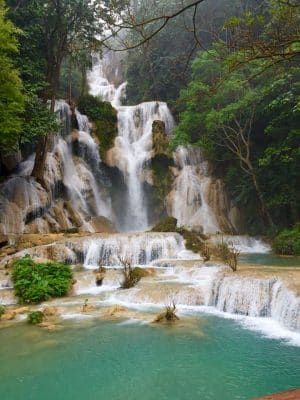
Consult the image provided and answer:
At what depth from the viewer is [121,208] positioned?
24594 millimetres

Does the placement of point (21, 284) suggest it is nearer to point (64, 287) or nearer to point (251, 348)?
point (64, 287)

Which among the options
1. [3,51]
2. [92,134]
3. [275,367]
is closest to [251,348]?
[275,367]

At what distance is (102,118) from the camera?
2633 centimetres

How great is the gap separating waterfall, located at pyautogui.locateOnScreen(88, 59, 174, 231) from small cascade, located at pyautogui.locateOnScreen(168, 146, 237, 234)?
6.83 feet

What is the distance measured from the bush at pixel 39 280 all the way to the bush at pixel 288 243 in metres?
9.64

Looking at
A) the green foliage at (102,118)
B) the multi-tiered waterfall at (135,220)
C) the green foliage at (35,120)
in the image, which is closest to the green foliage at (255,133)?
the multi-tiered waterfall at (135,220)

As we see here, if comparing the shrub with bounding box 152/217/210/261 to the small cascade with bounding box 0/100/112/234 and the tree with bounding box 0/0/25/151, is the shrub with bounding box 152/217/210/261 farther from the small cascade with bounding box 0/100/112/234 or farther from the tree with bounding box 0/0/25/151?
the tree with bounding box 0/0/25/151

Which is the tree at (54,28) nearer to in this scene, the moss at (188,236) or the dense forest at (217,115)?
the dense forest at (217,115)

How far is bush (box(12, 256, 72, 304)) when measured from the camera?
11.1 metres

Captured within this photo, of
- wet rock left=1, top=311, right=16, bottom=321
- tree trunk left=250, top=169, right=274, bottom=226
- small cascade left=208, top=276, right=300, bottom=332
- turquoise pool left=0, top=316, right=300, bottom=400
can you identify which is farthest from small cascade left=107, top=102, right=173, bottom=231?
turquoise pool left=0, top=316, right=300, bottom=400

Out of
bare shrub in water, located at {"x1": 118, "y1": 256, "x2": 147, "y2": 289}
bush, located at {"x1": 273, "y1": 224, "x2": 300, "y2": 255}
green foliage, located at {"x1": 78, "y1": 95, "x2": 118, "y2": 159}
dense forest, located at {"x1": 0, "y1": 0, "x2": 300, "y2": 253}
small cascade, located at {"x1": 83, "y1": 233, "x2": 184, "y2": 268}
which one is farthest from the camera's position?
green foliage, located at {"x1": 78, "y1": 95, "x2": 118, "y2": 159}

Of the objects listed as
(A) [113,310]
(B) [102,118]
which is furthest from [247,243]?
(B) [102,118]

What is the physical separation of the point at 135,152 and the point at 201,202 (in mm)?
5619

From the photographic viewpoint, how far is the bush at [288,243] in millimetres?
16719
